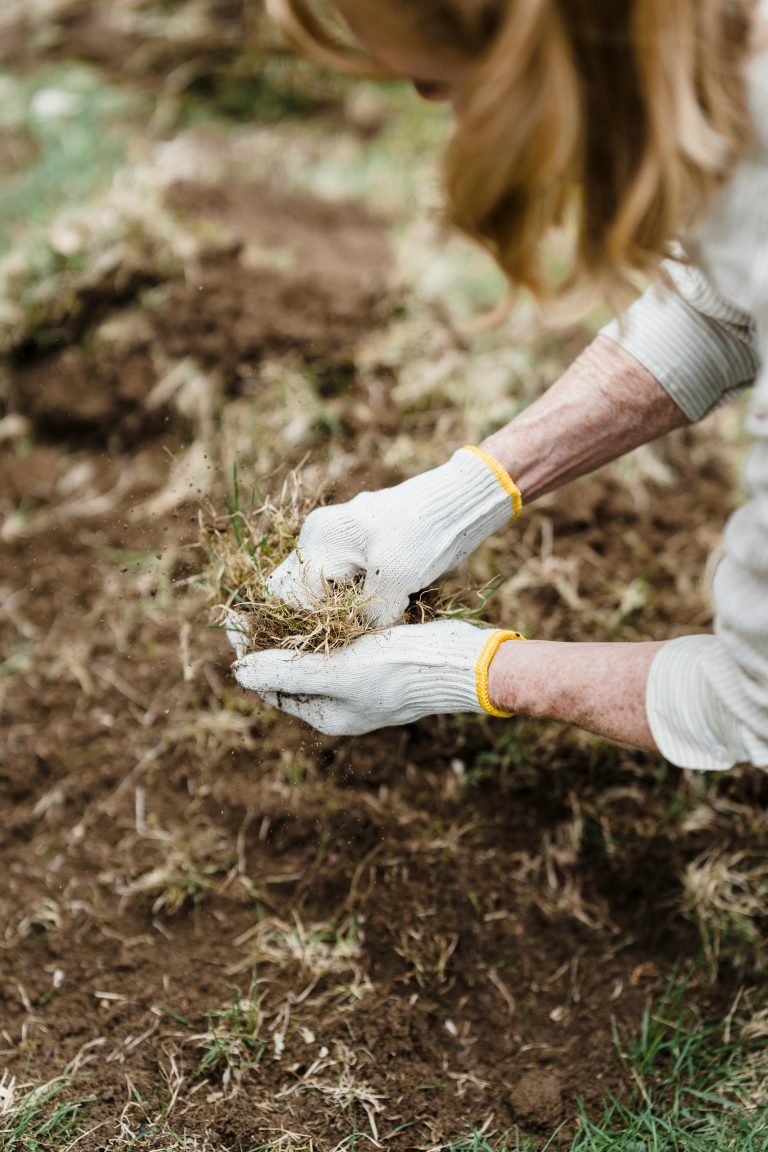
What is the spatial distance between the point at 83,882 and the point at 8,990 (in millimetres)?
198

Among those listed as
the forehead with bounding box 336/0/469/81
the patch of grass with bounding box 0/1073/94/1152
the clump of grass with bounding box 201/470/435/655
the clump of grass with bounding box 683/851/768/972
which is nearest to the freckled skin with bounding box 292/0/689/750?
the forehead with bounding box 336/0/469/81

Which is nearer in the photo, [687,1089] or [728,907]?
[687,1089]

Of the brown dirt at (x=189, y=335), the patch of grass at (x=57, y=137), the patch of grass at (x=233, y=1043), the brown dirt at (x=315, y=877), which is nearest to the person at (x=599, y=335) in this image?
the brown dirt at (x=315, y=877)

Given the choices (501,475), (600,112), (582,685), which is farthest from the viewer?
(501,475)

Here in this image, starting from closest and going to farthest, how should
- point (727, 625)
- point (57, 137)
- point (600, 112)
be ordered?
point (600, 112), point (727, 625), point (57, 137)

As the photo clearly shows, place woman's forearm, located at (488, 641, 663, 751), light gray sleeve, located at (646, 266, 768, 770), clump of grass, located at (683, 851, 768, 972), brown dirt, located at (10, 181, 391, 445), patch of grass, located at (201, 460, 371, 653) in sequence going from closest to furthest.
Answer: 1. light gray sleeve, located at (646, 266, 768, 770)
2. woman's forearm, located at (488, 641, 663, 751)
3. patch of grass, located at (201, 460, 371, 653)
4. clump of grass, located at (683, 851, 768, 972)
5. brown dirt, located at (10, 181, 391, 445)

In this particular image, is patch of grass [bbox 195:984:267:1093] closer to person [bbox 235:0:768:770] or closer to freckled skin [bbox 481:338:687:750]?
person [bbox 235:0:768:770]

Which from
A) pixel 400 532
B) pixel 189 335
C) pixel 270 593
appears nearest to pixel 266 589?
pixel 270 593

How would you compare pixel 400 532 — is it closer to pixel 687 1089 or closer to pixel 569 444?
pixel 569 444

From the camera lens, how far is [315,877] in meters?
1.68

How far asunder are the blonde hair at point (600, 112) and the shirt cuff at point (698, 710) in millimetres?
452

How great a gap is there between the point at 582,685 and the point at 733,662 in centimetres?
21

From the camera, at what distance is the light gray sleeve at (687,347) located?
4.90ft

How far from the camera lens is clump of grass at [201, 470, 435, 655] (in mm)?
1516
